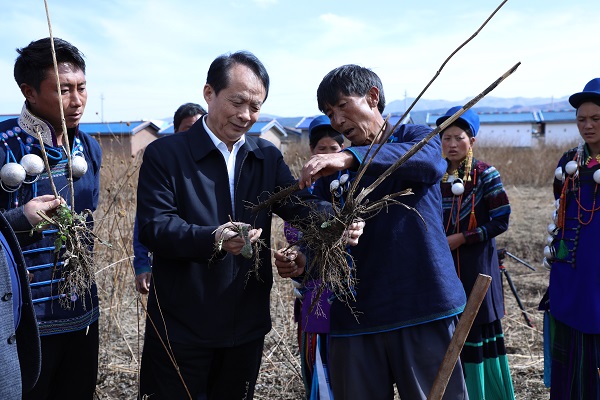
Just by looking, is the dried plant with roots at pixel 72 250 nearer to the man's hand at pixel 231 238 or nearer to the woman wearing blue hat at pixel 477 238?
the man's hand at pixel 231 238

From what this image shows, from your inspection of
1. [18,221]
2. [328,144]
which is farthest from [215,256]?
[328,144]

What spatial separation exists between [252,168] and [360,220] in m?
0.54

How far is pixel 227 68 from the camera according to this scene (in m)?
2.07

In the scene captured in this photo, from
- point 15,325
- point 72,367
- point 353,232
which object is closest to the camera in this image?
point 15,325

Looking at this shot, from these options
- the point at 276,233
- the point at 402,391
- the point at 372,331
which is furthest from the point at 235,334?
the point at 276,233

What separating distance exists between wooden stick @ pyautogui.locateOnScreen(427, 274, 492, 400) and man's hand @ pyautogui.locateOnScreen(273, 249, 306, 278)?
2.55ft

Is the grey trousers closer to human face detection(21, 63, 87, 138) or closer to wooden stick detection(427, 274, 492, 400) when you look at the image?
wooden stick detection(427, 274, 492, 400)

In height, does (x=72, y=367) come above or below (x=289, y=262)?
below

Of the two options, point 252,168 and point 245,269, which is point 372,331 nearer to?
point 245,269

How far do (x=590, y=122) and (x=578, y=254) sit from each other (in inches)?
26.7

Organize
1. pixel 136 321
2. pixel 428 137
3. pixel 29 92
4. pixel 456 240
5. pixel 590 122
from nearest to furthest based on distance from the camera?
pixel 428 137 → pixel 29 92 → pixel 590 122 → pixel 456 240 → pixel 136 321

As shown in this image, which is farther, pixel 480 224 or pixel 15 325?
pixel 480 224

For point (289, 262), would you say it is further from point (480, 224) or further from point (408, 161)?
point (480, 224)

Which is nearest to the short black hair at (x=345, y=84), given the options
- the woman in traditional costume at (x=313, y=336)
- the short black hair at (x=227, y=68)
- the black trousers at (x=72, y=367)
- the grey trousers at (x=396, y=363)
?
the short black hair at (x=227, y=68)
